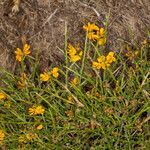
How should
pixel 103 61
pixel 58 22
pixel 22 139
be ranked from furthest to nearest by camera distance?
pixel 58 22 < pixel 22 139 < pixel 103 61

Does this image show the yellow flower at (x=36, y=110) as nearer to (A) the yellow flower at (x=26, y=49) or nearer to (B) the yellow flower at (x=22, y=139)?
(B) the yellow flower at (x=22, y=139)

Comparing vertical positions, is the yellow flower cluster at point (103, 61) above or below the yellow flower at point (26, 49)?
above

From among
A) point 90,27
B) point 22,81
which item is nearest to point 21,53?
point 22,81

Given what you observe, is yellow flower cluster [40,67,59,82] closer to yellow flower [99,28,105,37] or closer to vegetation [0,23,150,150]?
vegetation [0,23,150,150]

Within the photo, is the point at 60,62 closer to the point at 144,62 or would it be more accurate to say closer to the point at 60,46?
the point at 60,46

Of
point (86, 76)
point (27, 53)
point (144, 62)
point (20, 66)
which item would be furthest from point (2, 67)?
point (144, 62)

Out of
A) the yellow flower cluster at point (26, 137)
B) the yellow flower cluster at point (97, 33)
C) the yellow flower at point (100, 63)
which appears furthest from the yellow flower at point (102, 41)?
the yellow flower cluster at point (26, 137)

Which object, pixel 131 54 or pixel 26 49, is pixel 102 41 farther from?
pixel 26 49
